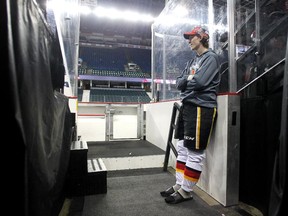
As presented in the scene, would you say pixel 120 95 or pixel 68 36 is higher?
pixel 68 36

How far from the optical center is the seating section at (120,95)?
9.55 meters

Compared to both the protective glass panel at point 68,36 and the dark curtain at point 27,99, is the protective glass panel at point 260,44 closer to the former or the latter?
the dark curtain at point 27,99

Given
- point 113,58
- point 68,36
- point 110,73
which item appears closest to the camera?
point 68,36

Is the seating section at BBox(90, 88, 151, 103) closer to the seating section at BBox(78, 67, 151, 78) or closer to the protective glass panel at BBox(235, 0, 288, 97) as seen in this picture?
the seating section at BBox(78, 67, 151, 78)

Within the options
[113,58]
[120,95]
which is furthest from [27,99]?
[113,58]

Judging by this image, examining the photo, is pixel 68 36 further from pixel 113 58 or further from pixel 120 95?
pixel 113 58

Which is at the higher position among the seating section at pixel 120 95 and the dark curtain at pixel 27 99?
the seating section at pixel 120 95

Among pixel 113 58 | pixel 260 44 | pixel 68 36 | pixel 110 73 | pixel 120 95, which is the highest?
pixel 113 58

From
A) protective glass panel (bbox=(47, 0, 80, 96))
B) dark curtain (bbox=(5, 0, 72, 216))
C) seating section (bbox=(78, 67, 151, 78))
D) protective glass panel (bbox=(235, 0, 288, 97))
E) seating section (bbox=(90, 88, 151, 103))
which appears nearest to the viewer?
dark curtain (bbox=(5, 0, 72, 216))

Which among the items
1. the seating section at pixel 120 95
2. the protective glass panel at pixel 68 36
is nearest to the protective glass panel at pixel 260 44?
the protective glass panel at pixel 68 36

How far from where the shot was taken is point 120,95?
10125 mm

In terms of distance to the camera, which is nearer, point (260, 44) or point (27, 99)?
point (27, 99)

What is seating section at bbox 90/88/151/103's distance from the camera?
31.3 feet

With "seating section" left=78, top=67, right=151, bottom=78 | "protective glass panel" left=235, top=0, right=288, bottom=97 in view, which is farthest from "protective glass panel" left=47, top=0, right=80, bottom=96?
"seating section" left=78, top=67, right=151, bottom=78
